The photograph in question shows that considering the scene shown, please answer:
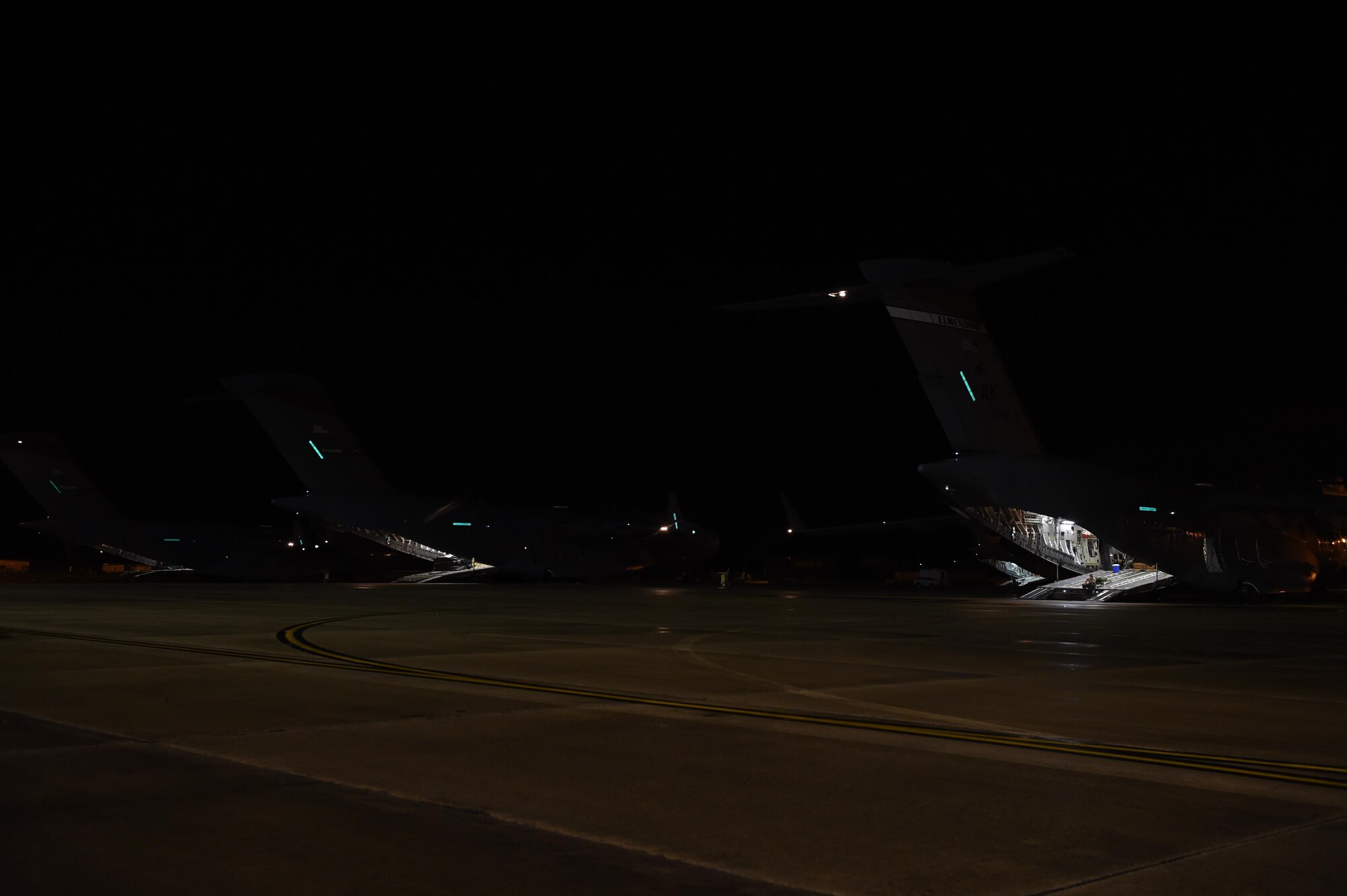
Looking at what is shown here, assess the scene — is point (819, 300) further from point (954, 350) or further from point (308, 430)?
point (308, 430)

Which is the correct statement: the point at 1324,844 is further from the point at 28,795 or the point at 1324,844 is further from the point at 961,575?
the point at 961,575

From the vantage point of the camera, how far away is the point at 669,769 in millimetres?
7996

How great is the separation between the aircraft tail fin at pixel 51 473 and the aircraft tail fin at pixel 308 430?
59.2ft

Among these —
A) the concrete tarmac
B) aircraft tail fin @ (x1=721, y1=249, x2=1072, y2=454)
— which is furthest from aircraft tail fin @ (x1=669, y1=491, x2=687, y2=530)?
the concrete tarmac

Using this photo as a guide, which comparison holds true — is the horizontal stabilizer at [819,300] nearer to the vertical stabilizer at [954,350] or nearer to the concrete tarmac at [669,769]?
the vertical stabilizer at [954,350]

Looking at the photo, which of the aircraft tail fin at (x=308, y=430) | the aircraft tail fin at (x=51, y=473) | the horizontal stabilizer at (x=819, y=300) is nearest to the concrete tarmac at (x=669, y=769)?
the horizontal stabilizer at (x=819, y=300)

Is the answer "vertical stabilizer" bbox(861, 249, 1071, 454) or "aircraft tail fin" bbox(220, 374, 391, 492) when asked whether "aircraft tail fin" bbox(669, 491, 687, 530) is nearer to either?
"aircraft tail fin" bbox(220, 374, 391, 492)

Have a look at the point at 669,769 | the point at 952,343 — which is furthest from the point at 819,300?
the point at 669,769

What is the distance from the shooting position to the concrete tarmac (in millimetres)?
5488

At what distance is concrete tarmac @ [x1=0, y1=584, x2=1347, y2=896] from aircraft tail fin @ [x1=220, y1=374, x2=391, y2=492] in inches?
1822

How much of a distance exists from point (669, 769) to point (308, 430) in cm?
5933

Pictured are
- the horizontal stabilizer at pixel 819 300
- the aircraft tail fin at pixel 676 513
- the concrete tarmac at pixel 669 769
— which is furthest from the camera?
the aircraft tail fin at pixel 676 513

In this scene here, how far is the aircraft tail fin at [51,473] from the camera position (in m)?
73.9

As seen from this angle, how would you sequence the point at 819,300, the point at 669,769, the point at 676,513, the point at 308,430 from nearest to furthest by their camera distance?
the point at 669,769, the point at 819,300, the point at 308,430, the point at 676,513
